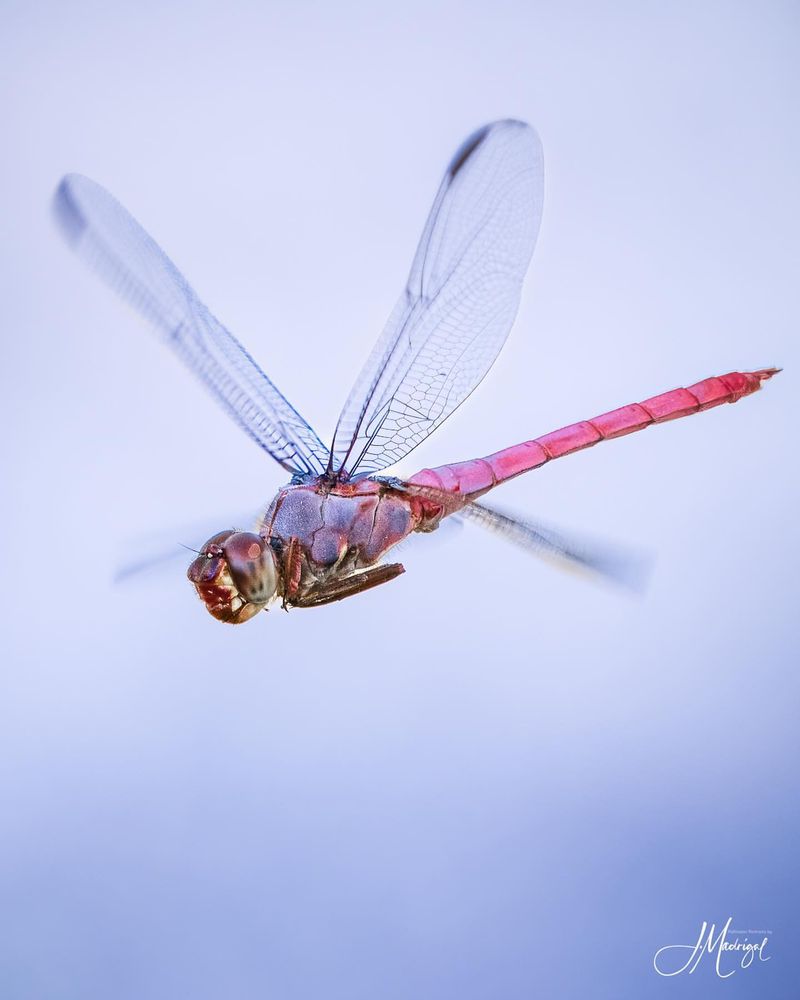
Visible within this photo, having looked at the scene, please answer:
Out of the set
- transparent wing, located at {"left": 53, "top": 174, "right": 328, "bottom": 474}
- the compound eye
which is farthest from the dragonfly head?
transparent wing, located at {"left": 53, "top": 174, "right": 328, "bottom": 474}

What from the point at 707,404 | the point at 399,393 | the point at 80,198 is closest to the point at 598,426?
the point at 707,404

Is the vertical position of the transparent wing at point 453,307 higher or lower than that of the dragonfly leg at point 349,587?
higher

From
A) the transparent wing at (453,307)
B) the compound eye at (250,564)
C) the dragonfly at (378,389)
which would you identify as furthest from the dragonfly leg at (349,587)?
the transparent wing at (453,307)

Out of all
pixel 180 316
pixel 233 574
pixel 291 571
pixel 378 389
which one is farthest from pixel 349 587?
pixel 180 316

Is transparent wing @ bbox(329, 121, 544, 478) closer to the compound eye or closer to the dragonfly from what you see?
the dragonfly

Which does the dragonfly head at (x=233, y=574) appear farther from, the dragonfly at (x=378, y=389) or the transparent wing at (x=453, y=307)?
the transparent wing at (x=453, y=307)

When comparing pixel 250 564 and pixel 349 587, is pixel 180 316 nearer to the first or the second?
pixel 250 564

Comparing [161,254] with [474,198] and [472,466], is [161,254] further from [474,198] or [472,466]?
[472,466]

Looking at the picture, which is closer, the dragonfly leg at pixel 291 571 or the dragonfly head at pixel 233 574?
the dragonfly head at pixel 233 574
